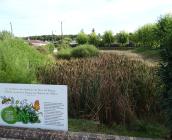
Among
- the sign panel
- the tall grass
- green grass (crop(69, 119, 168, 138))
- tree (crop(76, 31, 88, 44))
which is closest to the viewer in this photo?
the sign panel

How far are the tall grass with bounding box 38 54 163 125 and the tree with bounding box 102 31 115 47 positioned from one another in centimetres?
3944

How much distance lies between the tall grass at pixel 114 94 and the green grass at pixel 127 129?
229 millimetres

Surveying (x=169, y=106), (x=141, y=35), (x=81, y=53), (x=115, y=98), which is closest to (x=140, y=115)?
(x=115, y=98)

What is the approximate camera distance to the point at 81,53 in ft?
74.7

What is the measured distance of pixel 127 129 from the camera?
6.95 metres

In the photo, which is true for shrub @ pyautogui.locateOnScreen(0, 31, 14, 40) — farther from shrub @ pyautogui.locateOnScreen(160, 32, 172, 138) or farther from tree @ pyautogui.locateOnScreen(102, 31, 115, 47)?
tree @ pyautogui.locateOnScreen(102, 31, 115, 47)

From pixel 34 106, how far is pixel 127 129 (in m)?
1.94

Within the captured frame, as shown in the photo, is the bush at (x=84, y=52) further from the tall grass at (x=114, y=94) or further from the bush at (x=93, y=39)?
the bush at (x=93, y=39)

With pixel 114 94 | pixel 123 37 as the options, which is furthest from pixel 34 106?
pixel 123 37

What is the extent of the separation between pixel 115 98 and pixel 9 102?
2147mm

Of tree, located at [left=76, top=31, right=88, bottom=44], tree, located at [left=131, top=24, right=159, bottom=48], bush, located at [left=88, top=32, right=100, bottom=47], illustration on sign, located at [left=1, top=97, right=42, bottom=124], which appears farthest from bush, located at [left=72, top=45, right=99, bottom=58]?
bush, located at [left=88, top=32, right=100, bottom=47]

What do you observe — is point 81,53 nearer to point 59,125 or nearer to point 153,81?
point 153,81

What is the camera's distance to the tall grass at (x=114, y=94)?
7223mm

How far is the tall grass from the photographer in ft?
23.7
